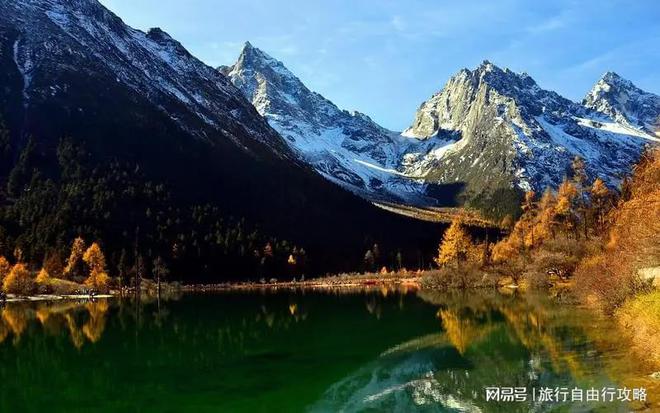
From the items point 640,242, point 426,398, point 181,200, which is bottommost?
point 426,398

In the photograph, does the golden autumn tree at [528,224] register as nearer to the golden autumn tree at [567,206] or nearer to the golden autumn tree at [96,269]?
the golden autumn tree at [567,206]

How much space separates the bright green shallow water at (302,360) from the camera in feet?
91.1

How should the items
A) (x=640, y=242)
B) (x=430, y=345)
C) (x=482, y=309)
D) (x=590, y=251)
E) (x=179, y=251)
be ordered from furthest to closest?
(x=179, y=251) → (x=590, y=251) → (x=482, y=309) → (x=430, y=345) → (x=640, y=242)

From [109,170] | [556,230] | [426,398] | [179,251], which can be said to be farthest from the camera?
[109,170]

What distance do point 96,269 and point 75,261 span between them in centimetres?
777

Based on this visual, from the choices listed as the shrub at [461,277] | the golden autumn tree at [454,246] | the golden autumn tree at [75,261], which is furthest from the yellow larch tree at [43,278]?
the golden autumn tree at [454,246]

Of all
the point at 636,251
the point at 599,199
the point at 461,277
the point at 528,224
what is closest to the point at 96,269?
the point at 461,277

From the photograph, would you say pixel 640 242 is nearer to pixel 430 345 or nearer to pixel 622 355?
pixel 622 355

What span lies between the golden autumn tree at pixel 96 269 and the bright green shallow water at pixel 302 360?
187ft

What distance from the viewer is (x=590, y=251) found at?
78125 mm

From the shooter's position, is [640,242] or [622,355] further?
[640,242]

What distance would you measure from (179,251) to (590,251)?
106 metres

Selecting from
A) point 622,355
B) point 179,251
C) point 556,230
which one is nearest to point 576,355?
point 622,355

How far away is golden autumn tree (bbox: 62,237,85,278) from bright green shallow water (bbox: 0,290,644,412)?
204 feet
